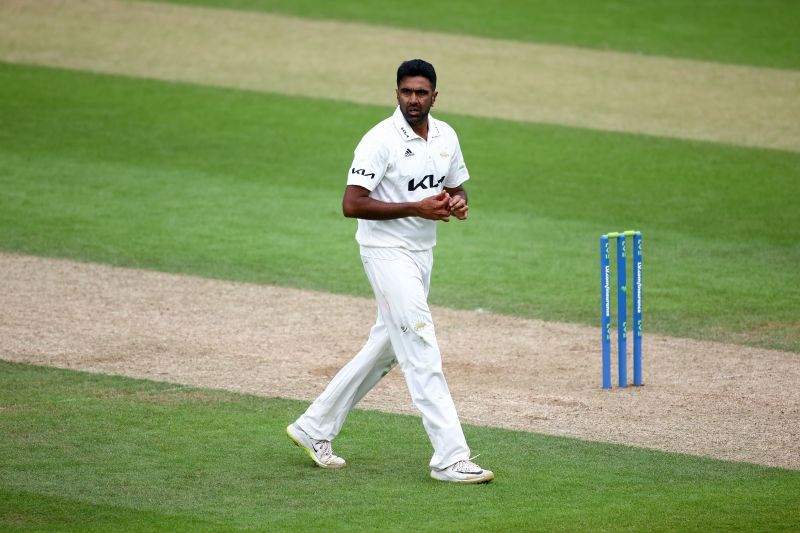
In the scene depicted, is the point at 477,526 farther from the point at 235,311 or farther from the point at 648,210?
the point at 648,210

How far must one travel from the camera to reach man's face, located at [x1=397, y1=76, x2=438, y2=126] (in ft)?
25.2

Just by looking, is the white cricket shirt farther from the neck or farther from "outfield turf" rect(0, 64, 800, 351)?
"outfield turf" rect(0, 64, 800, 351)

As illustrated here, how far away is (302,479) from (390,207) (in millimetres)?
1665

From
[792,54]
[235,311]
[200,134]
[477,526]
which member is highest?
[792,54]

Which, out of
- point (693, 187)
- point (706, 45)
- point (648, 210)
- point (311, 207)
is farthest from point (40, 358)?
point (706, 45)

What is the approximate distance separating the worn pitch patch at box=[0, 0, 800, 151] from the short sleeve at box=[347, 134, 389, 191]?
12.1 metres

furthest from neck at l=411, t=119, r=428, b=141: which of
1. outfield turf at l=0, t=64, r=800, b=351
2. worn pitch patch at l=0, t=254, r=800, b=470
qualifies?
outfield turf at l=0, t=64, r=800, b=351

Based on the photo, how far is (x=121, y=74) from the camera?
2125 centimetres

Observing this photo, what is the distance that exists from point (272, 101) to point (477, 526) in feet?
46.6

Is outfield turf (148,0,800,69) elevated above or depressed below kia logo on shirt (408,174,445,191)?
above

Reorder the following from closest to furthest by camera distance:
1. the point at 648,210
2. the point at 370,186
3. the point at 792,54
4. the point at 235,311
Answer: the point at 370,186 → the point at 235,311 → the point at 648,210 → the point at 792,54

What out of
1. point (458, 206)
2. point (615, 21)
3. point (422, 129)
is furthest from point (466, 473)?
point (615, 21)

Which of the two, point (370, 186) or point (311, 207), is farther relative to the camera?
point (311, 207)

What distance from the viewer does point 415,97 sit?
7.69m
